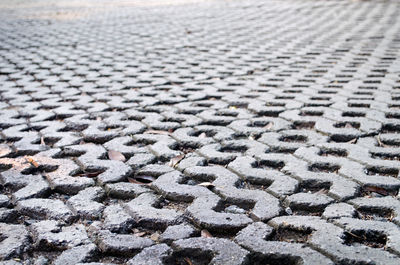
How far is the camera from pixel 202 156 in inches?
109

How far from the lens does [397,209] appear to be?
2072mm

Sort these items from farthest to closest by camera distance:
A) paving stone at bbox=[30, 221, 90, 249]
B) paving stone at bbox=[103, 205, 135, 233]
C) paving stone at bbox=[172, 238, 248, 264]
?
1. paving stone at bbox=[103, 205, 135, 233]
2. paving stone at bbox=[30, 221, 90, 249]
3. paving stone at bbox=[172, 238, 248, 264]

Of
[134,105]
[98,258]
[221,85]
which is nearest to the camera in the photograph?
[98,258]

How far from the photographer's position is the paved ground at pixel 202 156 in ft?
6.09

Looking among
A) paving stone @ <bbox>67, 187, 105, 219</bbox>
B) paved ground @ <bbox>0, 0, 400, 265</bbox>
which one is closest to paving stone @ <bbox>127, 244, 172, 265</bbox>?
paved ground @ <bbox>0, 0, 400, 265</bbox>

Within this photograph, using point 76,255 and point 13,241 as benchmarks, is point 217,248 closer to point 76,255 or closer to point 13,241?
point 76,255

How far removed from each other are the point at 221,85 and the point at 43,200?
2.64 m

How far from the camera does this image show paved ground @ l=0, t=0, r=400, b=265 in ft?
6.09

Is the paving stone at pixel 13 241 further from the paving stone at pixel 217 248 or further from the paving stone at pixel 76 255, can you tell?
the paving stone at pixel 217 248

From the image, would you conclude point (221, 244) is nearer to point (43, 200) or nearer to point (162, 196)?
point (162, 196)

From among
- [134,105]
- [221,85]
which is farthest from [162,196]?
[221,85]

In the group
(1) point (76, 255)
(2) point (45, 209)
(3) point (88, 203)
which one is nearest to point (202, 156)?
(3) point (88, 203)

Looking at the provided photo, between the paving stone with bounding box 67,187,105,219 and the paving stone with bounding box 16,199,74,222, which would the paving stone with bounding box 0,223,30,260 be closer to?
the paving stone with bounding box 16,199,74,222

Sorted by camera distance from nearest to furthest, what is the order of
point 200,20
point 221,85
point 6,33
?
point 221,85
point 6,33
point 200,20
